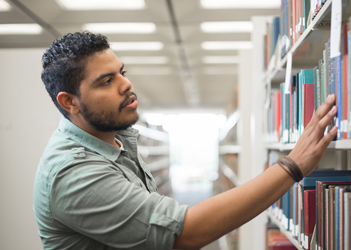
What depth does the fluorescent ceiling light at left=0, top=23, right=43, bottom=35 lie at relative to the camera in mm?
5199

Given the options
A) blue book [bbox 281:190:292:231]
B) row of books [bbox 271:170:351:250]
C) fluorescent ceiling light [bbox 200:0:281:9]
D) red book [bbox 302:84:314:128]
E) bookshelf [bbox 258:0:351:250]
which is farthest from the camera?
fluorescent ceiling light [bbox 200:0:281:9]

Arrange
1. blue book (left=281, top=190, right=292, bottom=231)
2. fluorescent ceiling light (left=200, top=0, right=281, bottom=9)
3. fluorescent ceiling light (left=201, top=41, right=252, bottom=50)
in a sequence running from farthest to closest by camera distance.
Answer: fluorescent ceiling light (left=201, top=41, right=252, bottom=50) < fluorescent ceiling light (left=200, top=0, right=281, bottom=9) < blue book (left=281, top=190, right=292, bottom=231)

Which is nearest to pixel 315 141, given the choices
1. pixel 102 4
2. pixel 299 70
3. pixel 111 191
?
pixel 111 191

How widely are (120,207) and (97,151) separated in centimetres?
28

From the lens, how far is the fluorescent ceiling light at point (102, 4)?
4344 mm

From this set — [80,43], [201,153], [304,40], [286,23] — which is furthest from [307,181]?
[201,153]

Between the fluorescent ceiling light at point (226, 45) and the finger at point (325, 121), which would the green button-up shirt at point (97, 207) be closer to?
the finger at point (325, 121)

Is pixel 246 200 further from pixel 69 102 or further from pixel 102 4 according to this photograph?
pixel 102 4

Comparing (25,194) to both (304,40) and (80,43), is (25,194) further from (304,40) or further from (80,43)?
(304,40)

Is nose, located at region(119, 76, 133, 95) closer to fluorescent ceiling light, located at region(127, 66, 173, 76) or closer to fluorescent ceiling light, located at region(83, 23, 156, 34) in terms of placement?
fluorescent ceiling light, located at region(83, 23, 156, 34)

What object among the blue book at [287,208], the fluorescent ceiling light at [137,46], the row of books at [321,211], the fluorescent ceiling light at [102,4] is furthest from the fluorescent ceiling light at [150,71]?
the row of books at [321,211]

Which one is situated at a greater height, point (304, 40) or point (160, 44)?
point (160, 44)

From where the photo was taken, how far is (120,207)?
99cm

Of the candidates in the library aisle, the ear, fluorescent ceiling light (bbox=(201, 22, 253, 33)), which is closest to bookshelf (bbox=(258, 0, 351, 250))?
the ear
